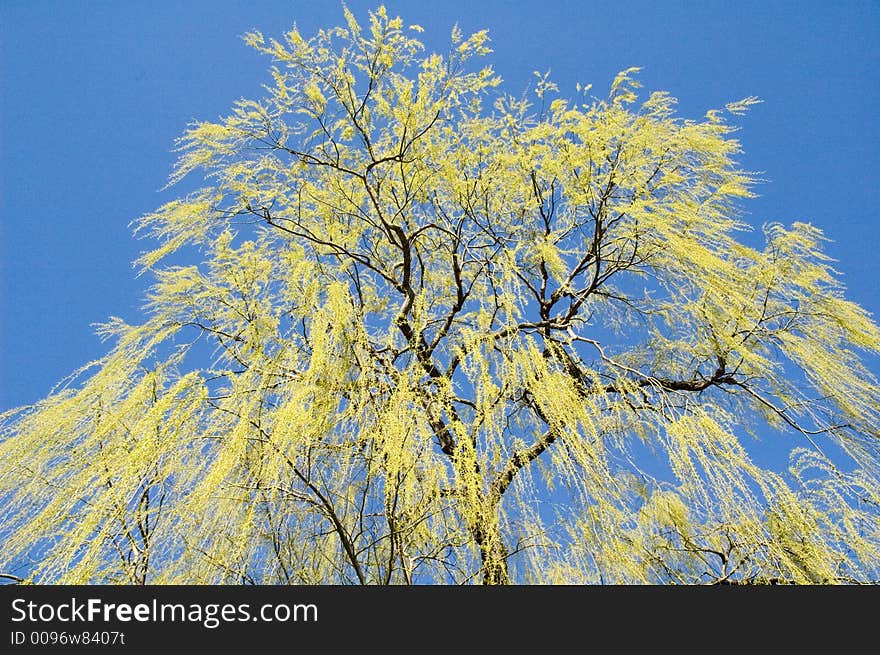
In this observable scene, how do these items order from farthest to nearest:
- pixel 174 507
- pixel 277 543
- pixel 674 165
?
pixel 674 165
pixel 277 543
pixel 174 507

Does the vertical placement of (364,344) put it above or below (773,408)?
above

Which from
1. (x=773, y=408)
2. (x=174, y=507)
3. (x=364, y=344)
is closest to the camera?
(x=174, y=507)

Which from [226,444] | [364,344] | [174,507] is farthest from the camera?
[364,344]

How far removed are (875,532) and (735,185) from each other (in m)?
1.62

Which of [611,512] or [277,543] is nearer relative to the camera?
[611,512]

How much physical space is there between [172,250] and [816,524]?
9.68 ft

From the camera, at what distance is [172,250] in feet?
9.87

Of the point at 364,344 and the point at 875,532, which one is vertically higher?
the point at 364,344

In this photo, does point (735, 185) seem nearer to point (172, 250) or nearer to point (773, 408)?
point (773, 408)

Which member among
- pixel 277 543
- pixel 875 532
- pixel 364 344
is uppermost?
pixel 364 344
